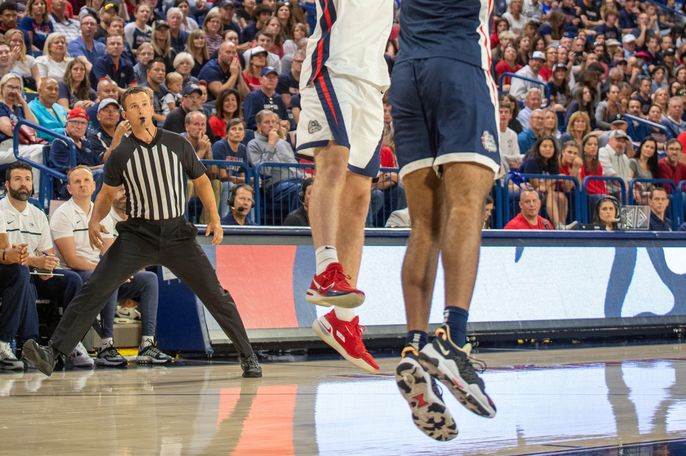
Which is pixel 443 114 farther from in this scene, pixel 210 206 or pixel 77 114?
pixel 77 114

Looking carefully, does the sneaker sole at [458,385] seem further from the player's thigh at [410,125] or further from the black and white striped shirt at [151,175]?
the black and white striped shirt at [151,175]

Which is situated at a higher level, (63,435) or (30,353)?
(63,435)

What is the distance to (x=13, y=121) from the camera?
1262cm

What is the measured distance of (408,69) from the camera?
207 inches

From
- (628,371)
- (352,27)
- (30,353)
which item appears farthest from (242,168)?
(352,27)

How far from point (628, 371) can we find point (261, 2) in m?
12.4

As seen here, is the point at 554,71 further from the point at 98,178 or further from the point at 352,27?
the point at 352,27

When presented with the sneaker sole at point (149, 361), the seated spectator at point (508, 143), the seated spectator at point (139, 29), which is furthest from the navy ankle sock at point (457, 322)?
the seated spectator at point (139, 29)

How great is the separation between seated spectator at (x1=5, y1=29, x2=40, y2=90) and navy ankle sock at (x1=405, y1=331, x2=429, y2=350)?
1036cm

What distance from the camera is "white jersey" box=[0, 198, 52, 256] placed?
1037 centimetres

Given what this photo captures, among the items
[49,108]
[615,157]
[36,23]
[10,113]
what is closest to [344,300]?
[10,113]

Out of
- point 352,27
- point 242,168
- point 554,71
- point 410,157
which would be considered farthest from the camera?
point 554,71

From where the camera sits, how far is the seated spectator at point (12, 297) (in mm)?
9844

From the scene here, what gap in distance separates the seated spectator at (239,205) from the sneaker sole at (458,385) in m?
7.42
